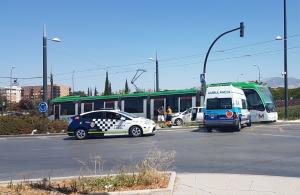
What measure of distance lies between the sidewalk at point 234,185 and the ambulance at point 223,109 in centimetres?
1563

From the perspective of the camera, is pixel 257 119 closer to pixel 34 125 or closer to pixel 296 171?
pixel 34 125

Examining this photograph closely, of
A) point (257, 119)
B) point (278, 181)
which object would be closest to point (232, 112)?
point (257, 119)

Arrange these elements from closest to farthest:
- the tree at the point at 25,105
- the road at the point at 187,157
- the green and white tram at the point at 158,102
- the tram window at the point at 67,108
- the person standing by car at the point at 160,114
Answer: the road at the point at 187,157
the green and white tram at the point at 158,102
the person standing by car at the point at 160,114
the tram window at the point at 67,108
the tree at the point at 25,105

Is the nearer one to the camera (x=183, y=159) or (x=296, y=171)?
(x=296, y=171)

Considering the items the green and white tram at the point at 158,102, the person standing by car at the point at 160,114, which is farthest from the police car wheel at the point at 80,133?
the person standing by car at the point at 160,114

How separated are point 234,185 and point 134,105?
3374 centimetres

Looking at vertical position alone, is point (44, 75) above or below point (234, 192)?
above

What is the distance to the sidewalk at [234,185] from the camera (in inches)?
343

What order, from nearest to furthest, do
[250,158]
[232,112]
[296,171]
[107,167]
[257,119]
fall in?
[296,171] → [107,167] → [250,158] → [232,112] → [257,119]

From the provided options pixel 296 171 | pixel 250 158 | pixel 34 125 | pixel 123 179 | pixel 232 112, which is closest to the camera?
pixel 123 179

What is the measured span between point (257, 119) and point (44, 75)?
1491cm

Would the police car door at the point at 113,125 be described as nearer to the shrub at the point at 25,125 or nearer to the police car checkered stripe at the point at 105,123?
the police car checkered stripe at the point at 105,123

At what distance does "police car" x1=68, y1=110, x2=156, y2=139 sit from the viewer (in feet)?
80.1

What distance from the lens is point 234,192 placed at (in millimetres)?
8648
